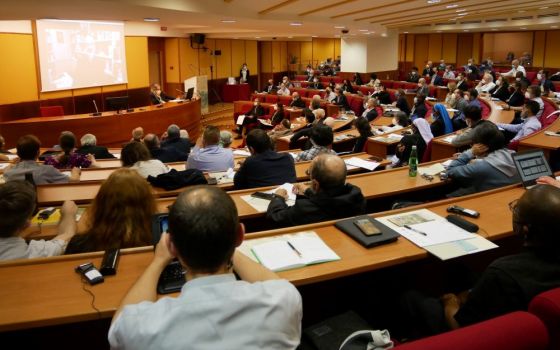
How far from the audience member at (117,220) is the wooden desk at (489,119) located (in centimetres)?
466

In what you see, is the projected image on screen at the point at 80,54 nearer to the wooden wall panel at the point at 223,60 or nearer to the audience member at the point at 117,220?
the wooden wall panel at the point at 223,60

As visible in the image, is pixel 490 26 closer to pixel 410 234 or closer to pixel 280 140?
pixel 280 140

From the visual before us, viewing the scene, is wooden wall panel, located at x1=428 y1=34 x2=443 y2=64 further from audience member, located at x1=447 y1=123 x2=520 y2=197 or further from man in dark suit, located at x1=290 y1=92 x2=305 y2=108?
audience member, located at x1=447 y1=123 x2=520 y2=197

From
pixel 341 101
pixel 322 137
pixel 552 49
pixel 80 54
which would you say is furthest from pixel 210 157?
pixel 552 49

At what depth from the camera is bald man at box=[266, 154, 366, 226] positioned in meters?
2.78

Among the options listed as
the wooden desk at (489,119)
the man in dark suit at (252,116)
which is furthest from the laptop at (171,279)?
the man in dark suit at (252,116)

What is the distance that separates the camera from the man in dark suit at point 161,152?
6167 millimetres

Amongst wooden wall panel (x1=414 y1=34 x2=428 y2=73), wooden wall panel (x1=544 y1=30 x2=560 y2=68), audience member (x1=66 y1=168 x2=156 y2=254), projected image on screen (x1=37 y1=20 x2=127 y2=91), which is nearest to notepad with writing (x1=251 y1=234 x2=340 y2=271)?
audience member (x1=66 y1=168 x2=156 y2=254)

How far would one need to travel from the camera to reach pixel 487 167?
3779 millimetres

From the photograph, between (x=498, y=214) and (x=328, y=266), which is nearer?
(x=328, y=266)

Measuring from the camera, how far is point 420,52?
25016 millimetres

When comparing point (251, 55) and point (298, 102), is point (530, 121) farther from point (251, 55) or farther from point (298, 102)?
point (251, 55)

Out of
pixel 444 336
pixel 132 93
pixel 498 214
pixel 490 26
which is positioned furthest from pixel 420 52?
pixel 444 336

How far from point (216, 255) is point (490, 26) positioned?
19.1m
